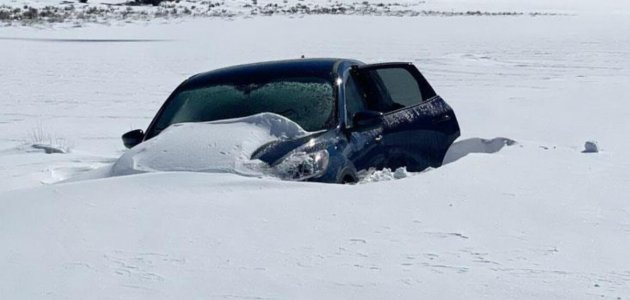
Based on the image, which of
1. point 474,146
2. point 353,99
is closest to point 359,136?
point 353,99

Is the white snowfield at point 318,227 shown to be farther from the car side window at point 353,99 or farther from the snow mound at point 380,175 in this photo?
the car side window at point 353,99

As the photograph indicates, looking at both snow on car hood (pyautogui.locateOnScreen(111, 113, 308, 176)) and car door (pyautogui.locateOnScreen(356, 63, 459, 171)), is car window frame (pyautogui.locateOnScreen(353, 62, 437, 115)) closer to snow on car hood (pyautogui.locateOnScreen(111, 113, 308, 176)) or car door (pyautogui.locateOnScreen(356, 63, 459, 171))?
car door (pyautogui.locateOnScreen(356, 63, 459, 171))

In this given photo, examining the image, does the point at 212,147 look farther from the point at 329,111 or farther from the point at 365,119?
the point at 365,119

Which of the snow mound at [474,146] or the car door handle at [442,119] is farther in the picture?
the snow mound at [474,146]

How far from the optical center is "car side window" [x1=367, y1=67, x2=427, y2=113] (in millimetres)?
8172

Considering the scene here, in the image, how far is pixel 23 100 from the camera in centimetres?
1591

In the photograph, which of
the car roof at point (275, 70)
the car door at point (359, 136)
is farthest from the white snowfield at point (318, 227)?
the car roof at point (275, 70)

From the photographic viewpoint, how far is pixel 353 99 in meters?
7.80

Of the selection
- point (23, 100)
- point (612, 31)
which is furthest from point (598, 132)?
point (612, 31)

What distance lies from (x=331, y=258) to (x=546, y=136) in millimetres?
6924

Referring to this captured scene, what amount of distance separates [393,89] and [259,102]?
4.46ft

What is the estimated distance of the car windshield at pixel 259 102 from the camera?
24.3 feet

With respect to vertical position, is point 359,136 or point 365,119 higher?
point 365,119

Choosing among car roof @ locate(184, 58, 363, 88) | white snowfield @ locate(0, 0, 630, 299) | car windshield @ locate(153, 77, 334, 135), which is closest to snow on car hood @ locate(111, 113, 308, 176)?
white snowfield @ locate(0, 0, 630, 299)
